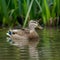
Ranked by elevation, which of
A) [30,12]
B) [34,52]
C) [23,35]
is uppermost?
[34,52]

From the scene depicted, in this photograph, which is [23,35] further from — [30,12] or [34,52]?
[34,52]

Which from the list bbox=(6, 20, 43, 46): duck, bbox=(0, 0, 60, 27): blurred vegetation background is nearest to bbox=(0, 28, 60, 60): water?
bbox=(6, 20, 43, 46): duck

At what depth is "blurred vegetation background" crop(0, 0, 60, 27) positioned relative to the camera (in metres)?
12.5

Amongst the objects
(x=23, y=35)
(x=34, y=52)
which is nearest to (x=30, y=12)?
(x=23, y=35)

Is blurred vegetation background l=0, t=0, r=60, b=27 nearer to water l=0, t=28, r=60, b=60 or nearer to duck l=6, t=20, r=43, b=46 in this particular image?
duck l=6, t=20, r=43, b=46

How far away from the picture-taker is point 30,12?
1309 cm

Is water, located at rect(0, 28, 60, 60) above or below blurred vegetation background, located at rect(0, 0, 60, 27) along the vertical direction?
above

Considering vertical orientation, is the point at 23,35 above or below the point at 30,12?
below

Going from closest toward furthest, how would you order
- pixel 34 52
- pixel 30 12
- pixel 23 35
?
pixel 34 52 → pixel 23 35 → pixel 30 12

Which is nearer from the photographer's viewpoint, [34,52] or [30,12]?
[34,52]

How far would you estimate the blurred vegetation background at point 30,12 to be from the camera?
1251 cm

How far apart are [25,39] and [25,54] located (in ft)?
11.1

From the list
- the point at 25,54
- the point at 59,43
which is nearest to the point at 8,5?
the point at 59,43

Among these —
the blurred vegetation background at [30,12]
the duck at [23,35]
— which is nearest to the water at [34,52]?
the duck at [23,35]
